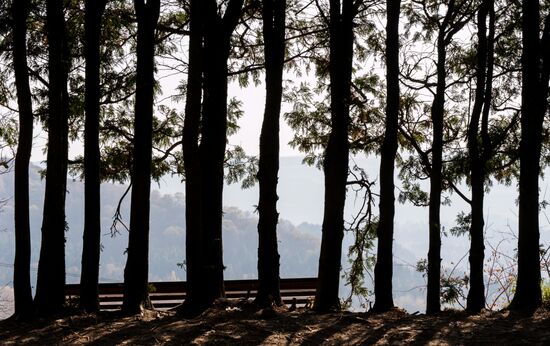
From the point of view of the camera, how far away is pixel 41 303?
10188mm

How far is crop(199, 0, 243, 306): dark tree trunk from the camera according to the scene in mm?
10305

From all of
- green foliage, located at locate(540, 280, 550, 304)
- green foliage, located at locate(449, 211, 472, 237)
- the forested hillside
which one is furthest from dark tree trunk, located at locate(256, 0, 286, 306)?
green foliage, located at locate(449, 211, 472, 237)

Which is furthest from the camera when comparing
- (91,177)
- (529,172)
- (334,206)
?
(334,206)

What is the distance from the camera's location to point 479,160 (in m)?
11.4

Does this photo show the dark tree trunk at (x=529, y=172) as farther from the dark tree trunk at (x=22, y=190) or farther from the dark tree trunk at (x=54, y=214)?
the dark tree trunk at (x=22, y=190)

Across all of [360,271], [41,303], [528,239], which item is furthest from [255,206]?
[360,271]

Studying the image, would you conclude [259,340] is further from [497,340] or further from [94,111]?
[94,111]

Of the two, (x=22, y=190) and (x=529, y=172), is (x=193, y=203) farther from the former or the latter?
(x=529, y=172)

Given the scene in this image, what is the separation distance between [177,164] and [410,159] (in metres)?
5.64

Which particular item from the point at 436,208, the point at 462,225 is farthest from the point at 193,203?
the point at 462,225

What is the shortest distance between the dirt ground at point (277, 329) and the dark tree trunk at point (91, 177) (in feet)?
2.10

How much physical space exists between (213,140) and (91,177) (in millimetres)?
2093

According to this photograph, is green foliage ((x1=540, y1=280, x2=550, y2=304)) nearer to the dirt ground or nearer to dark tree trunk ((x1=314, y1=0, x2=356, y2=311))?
Answer: the dirt ground

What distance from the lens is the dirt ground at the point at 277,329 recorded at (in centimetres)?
777
